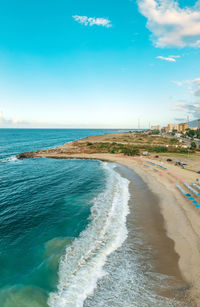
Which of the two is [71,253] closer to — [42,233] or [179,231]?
[42,233]

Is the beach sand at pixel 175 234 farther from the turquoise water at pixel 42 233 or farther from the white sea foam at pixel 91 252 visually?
the turquoise water at pixel 42 233

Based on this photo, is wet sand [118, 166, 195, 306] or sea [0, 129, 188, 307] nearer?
sea [0, 129, 188, 307]

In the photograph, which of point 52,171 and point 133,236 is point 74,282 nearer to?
point 133,236

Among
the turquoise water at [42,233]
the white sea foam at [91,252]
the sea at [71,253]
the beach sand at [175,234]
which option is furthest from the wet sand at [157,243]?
the turquoise water at [42,233]

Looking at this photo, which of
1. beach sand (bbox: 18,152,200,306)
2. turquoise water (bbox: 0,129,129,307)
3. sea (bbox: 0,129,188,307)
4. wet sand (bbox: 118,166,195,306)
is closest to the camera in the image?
sea (bbox: 0,129,188,307)

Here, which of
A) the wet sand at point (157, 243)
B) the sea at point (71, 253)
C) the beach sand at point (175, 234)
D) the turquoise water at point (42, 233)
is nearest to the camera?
the sea at point (71, 253)

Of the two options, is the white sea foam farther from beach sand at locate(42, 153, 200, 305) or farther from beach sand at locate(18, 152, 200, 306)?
beach sand at locate(42, 153, 200, 305)

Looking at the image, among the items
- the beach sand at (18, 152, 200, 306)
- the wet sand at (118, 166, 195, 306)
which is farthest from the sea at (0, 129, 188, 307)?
the beach sand at (18, 152, 200, 306)

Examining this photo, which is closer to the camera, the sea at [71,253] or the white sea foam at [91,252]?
the sea at [71,253]

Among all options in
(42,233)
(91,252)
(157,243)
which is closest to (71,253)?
(91,252)
